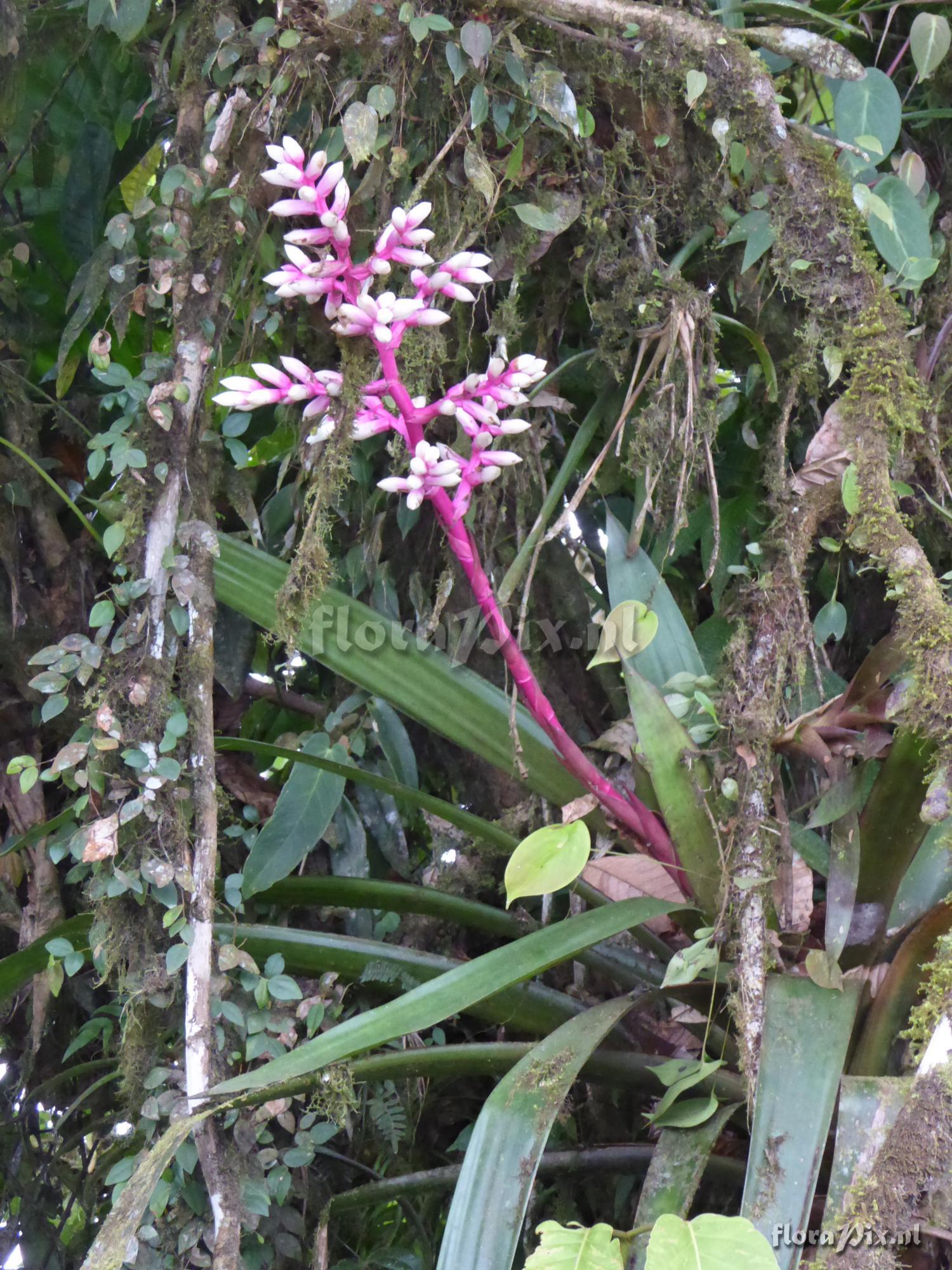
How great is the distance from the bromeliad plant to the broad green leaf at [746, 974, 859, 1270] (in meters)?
0.36

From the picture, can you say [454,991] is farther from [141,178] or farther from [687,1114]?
[141,178]

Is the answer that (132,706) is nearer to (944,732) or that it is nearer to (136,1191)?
(136,1191)

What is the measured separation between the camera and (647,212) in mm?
1210

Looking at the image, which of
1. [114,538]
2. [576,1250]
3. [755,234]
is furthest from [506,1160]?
[755,234]

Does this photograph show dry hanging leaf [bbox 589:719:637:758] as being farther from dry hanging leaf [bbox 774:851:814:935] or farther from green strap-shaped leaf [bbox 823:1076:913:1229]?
green strap-shaped leaf [bbox 823:1076:913:1229]

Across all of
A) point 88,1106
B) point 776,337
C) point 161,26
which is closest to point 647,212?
point 776,337

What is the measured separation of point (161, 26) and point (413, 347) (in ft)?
1.75

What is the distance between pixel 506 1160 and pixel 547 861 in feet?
0.75

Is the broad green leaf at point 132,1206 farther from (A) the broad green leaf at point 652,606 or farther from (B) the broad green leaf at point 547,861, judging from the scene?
(A) the broad green leaf at point 652,606

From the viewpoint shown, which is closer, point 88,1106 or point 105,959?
point 105,959

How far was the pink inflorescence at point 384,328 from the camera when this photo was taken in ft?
2.81

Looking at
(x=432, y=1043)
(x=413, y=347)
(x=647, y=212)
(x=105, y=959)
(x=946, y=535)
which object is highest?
(x=647, y=212)

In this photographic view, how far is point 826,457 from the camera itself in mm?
1095

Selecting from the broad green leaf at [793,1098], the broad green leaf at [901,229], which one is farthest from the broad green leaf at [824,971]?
the broad green leaf at [901,229]
